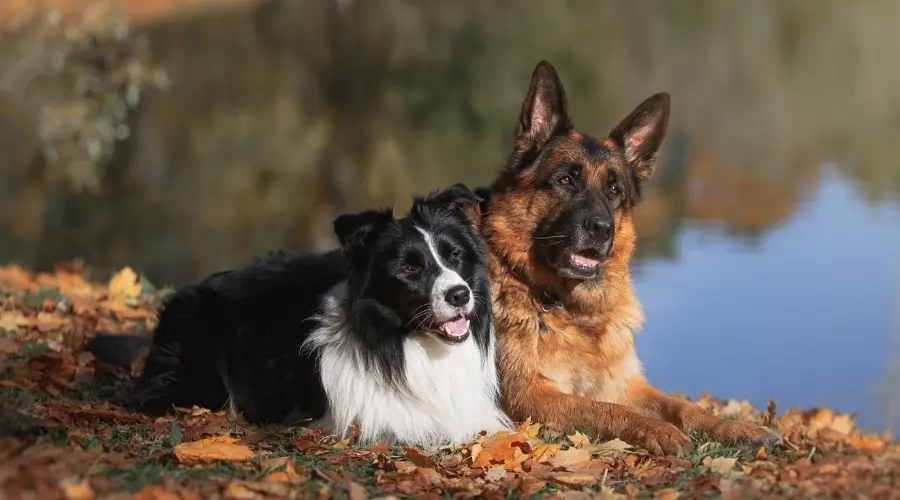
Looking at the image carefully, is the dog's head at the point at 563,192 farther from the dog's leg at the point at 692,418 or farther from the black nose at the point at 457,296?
the black nose at the point at 457,296

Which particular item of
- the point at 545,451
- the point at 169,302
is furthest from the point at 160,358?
the point at 545,451

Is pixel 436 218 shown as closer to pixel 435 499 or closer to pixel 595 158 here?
pixel 595 158

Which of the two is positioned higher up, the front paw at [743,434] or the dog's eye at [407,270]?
the dog's eye at [407,270]

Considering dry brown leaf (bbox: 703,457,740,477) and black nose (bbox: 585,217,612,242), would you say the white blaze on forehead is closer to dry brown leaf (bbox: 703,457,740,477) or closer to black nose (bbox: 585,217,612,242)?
black nose (bbox: 585,217,612,242)

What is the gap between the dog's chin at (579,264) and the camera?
6422 millimetres

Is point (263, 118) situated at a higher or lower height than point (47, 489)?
higher

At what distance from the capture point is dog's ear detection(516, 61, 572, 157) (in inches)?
264

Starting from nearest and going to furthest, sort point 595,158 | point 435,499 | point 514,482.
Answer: point 435,499
point 514,482
point 595,158

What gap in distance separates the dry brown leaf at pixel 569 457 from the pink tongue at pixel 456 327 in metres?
0.90

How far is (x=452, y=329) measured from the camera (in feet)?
18.7

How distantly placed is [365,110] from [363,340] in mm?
15709

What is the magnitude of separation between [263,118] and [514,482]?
16614 mm

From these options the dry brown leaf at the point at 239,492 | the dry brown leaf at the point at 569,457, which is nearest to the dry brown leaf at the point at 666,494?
the dry brown leaf at the point at 569,457

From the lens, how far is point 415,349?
→ 19.4 ft
